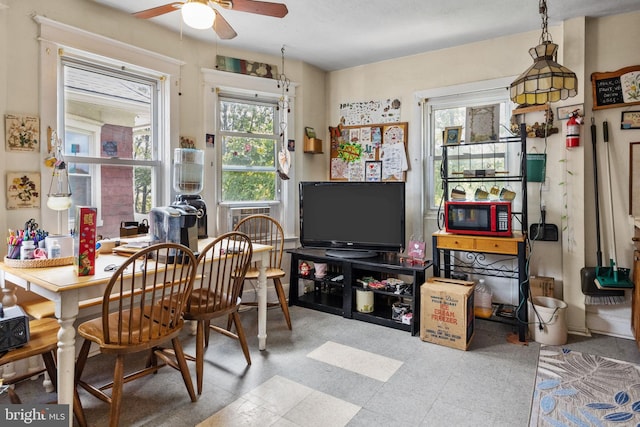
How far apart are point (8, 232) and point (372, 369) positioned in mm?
2514

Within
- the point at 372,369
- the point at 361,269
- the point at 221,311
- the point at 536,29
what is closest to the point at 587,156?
the point at 536,29

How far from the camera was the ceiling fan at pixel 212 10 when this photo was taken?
1892 millimetres

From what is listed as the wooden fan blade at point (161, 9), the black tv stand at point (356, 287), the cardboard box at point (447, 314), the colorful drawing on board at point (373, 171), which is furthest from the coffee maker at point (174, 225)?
the colorful drawing on board at point (373, 171)

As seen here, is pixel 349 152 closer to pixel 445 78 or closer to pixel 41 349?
pixel 445 78

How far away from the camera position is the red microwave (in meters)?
3.00

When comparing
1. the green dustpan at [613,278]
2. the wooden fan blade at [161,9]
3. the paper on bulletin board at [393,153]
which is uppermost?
the wooden fan blade at [161,9]

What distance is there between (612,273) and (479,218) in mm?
1110

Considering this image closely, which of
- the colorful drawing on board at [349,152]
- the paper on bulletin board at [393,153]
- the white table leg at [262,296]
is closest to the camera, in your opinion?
the white table leg at [262,296]

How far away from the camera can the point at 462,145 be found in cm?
340

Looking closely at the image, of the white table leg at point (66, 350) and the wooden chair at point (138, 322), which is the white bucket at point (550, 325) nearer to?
the wooden chair at point (138, 322)

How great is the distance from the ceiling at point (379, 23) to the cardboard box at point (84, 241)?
5.98ft

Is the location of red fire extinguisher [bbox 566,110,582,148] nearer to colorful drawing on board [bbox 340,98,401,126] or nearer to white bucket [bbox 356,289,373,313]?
colorful drawing on board [bbox 340,98,401,126]

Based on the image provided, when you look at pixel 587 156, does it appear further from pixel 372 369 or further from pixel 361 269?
pixel 372 369

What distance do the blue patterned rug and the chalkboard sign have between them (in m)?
1.98
